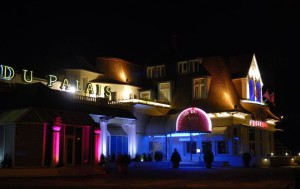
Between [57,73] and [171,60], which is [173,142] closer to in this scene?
[171,60]

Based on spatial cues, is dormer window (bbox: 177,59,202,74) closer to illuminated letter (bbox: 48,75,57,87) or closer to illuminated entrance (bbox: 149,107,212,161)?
illuminated entrance (bbox: 149,107,212,161)

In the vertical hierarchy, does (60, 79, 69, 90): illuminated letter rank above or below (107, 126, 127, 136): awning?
above

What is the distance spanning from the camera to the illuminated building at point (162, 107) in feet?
111

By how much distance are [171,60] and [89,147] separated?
22408 millimetres

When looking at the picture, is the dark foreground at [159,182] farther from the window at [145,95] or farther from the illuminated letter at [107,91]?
the window at [145,95]

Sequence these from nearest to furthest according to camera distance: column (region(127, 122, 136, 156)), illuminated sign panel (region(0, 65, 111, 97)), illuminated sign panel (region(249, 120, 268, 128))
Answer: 1. illuminated sign panel (region(0, 65, 111, 97))
2. column (region(127, 122, 136, 156))
3. illuminated sign panel (region(249, 120, 268, 128))

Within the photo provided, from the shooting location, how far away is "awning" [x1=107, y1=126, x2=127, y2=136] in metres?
41.4

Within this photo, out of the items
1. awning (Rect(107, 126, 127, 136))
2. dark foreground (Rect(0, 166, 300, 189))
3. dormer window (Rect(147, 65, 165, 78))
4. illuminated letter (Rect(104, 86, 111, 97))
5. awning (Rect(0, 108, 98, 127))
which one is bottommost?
dark foreground (Rect(0, 166, 300, 189))

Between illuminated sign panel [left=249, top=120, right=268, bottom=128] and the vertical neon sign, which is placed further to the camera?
illuminated sign panel [left=249, top=120, right=268, bottom=128]

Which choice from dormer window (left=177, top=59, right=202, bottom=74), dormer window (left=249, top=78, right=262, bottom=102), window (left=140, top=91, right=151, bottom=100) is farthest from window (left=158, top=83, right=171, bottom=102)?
dormer window (left=249, top=78, right=262, bottom=102)

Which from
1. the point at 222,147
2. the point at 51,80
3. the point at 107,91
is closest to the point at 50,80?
the point at 51,80

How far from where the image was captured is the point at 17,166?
2819 centimetres

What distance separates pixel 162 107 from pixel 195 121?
8112mm

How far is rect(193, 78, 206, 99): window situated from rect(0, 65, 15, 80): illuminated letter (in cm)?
2086
